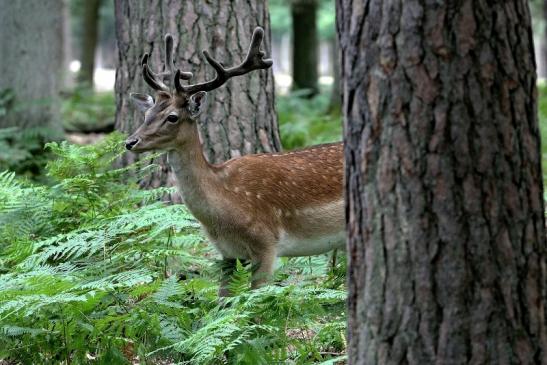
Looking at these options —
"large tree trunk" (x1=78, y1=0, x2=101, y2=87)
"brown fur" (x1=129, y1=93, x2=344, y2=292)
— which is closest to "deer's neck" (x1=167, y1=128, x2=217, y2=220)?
"brown fur" (x1=129, y1=93, x2=344, y2=292)

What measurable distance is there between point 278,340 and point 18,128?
915cm

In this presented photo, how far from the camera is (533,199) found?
11.9 feet

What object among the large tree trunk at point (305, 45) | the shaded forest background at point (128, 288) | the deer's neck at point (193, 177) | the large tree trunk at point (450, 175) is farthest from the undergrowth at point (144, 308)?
the large tree trunk at point (305, 45)

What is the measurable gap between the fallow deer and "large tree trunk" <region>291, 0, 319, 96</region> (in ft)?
47.7

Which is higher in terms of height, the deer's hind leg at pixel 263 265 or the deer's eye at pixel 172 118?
the deer's eye at pixel 172 118

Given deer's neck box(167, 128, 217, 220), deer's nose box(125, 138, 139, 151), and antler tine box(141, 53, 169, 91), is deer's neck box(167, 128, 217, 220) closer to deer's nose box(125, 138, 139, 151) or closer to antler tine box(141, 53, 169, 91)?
deer's nose box(125, 138, 139, 151)

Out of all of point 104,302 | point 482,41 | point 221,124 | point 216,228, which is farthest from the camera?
point 221,124

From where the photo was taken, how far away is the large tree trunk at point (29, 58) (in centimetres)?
1408

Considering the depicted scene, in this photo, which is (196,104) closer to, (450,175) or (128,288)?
(128,288)

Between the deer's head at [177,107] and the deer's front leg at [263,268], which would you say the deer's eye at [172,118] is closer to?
the deer's head at [177,107]

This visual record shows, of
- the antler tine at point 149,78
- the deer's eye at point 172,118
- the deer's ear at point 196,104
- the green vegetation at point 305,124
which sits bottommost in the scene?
the green vegetation at point 305,124

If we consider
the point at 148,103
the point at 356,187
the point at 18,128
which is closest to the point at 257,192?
the point at 148,103

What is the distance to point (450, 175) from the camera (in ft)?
11.6

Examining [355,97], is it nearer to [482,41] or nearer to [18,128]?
[482,41]
